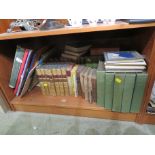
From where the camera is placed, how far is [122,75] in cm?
73

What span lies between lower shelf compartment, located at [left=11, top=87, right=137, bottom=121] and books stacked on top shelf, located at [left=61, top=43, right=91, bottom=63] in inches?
11.9

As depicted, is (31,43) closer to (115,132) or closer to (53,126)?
(53,126)

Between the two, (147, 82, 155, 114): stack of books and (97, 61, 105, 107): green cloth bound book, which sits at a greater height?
(97, 61, 105, 107): green cloth bound book

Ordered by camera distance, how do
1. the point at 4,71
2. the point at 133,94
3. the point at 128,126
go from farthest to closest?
the point at 4,71 < the point at 128,126 < the point at 133,94

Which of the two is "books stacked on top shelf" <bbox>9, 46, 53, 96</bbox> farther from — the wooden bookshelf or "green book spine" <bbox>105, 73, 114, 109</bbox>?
"green book spine" <bbox>105, 73, 114, 109</bbox>

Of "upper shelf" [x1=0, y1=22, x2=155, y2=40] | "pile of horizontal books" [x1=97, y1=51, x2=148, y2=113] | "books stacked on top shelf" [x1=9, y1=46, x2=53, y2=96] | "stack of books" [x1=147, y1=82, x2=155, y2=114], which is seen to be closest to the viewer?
"upper shelf" [x1=0, y1=22, x2=155, y2=40]

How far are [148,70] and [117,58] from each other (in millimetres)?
167

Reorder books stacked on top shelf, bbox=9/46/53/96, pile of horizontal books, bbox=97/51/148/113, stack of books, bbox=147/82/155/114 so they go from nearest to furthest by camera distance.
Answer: pile of horizontal books, bbox=97/51/148/113, stack of books, bbox=147/82/155/114, books stacked on top shelf, bbox=9/46/53/96

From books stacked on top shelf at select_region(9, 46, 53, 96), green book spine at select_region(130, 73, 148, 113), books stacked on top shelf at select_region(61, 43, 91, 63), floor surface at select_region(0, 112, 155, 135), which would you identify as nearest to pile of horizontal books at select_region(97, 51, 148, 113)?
green book spine at select_region(130, 73, 148, 113)

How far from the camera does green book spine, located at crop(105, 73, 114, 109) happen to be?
0.76 meters

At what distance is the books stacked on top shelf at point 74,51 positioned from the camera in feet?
3.41

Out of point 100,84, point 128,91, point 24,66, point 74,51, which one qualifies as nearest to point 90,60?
point 74,51

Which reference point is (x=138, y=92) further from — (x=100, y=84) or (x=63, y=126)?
(x=63, y=126)
